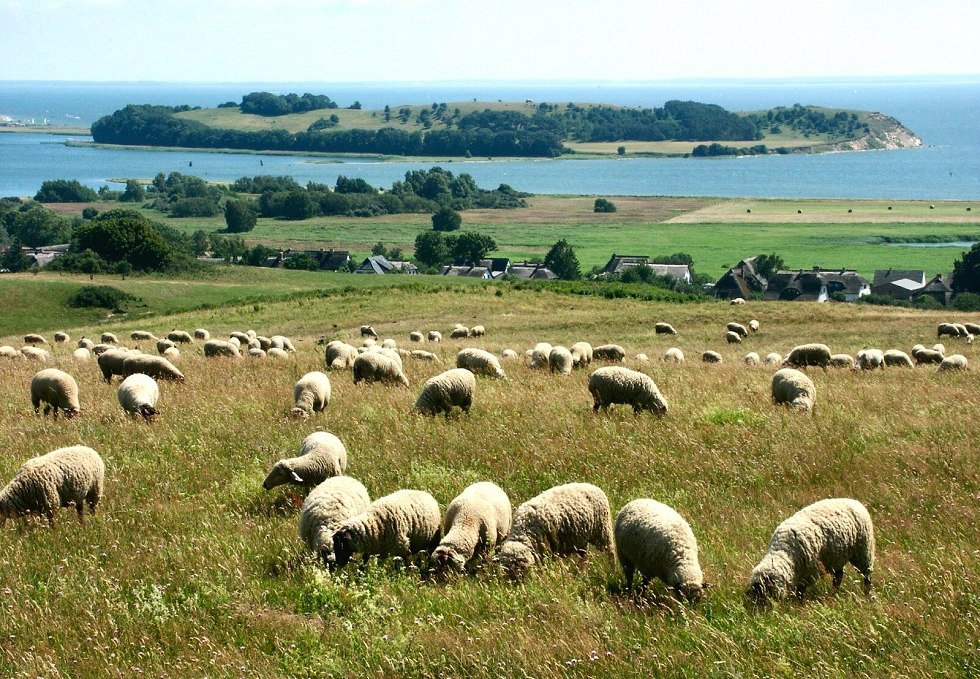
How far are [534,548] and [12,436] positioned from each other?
9.60m

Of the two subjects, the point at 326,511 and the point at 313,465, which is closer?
the point at 326,511

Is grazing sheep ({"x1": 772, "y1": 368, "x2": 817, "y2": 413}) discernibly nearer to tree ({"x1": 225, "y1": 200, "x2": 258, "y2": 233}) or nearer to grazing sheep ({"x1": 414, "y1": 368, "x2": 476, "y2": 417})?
grazing sheep ({"x1": 414, "y1": 368, "x2": 476, "y2": 417})

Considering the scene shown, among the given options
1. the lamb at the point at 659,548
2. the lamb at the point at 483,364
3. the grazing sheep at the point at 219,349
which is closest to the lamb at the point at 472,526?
the lamb at the point at 659,548

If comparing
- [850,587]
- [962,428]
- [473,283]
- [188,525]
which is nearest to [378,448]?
[188,525]

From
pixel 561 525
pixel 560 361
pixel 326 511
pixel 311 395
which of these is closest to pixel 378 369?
pixel 311 395

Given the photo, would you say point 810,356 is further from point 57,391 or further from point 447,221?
point 447,221

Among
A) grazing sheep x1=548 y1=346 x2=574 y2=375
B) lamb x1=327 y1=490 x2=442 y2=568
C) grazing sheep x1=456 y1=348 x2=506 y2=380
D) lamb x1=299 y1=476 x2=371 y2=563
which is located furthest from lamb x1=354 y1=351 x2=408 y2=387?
lamb x1=327 y1=490 x2=442 y2=568

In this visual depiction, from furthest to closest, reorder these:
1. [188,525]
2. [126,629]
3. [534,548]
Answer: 1. [188,525]
2. [534,548]
3. [126,629]

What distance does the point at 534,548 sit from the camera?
31.7ft

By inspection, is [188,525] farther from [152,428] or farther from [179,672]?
[152,428]

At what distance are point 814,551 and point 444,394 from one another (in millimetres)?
8491

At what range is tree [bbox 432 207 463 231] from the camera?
151 meters

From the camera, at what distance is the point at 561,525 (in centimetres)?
987

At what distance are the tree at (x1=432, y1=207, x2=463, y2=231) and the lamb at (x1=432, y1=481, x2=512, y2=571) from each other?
5559 inches
